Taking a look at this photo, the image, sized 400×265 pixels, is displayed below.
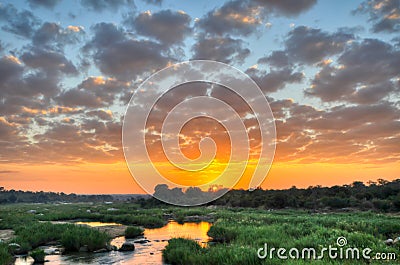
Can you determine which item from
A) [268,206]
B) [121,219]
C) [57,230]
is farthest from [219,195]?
[57,230]

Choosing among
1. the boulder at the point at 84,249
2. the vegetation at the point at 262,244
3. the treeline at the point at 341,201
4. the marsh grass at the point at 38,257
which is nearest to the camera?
the vegetation at the point at 262,244

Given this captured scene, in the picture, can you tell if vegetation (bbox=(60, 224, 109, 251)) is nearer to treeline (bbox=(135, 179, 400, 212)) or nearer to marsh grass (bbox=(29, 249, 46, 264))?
marsh grass (bbox=(29, 249, 46, 264))

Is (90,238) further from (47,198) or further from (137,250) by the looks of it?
(47,198)

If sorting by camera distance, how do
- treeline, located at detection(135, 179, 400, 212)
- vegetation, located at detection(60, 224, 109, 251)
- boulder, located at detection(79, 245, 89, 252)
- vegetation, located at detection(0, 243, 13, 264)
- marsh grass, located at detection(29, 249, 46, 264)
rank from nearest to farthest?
vegetation, located at detection(0, 243, 13, 264), marsh grass, located at detection(29, 249, 46, 264), vegetation, located at detection(60, 224, 109, 251), boulder, located at detection(79, 245, 89, 252), treeline, located at detection(135, 179, 400, 212)

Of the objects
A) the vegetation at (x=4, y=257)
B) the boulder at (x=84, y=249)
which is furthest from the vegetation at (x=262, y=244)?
the vegetation at (x=4, y=257)

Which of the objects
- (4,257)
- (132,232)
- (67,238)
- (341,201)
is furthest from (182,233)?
(341,201)

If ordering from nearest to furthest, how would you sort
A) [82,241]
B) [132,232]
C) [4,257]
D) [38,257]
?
1. [4,257]
2. [38,257]
3. [82,241]
4. [132,232]

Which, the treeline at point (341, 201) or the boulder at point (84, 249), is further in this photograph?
the treeline at point (341, 201)

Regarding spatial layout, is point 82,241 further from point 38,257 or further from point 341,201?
point 341,201

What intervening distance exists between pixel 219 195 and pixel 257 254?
288ft

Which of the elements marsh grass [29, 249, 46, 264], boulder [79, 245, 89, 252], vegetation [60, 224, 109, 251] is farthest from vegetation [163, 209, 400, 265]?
marsh grass [29, 249, 46, 264]

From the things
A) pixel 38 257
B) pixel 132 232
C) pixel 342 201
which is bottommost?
pixel 132 232

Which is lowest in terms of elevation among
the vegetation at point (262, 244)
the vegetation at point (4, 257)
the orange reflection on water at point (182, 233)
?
the orange reflection on water at point (182, 233)

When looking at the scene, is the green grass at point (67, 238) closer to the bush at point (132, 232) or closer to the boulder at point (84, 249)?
the boulder at point (84, 249)
